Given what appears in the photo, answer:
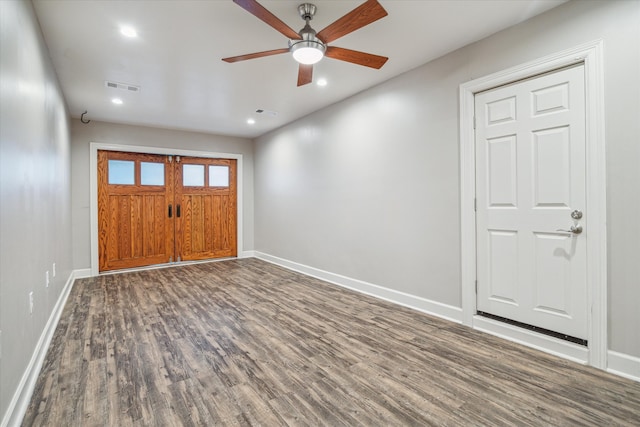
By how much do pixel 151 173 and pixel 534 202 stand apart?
594 centimetres

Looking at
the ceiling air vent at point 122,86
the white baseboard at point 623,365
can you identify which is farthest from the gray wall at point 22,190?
the white baseboard at point 623,365

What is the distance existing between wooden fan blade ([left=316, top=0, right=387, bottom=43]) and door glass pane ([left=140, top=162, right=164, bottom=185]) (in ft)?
15.5

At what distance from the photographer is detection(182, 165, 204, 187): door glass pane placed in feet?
19.8

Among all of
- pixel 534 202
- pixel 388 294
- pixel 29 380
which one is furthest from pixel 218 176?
pixel 534 202

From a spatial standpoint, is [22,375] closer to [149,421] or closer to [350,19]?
[149,421]

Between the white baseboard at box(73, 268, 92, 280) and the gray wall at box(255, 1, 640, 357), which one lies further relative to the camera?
the white baseboard at box(73, 268, 92, 280)

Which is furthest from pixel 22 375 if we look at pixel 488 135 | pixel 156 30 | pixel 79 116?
pixel 79 116

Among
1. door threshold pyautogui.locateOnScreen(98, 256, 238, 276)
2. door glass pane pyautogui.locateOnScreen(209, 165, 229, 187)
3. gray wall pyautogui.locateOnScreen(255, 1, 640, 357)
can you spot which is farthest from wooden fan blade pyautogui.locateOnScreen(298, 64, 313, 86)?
door threshold pyautogui.locateOnScreen(98, 256, 238, 276)

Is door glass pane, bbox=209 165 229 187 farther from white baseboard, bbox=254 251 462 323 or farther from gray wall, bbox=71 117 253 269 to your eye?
white baseboard, bbox=254 251 462 323

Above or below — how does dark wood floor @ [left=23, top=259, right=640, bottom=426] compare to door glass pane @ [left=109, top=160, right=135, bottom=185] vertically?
below

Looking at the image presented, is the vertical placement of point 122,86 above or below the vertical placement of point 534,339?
above

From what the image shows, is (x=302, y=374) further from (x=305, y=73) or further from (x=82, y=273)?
(x=82, y=273)

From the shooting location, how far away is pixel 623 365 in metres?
2.03

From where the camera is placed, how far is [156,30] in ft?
8.35
